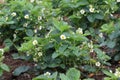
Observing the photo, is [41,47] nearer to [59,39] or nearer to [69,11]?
[59,39]

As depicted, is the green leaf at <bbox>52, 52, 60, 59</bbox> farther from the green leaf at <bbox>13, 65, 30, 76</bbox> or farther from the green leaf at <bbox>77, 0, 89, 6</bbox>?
the green leaf at <bbox>77, 0, 89, 6</bbox>

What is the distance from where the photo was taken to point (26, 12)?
3984mm

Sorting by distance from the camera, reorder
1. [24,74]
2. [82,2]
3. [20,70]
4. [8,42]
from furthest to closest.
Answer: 1. [82,2]
2. [8,42]
3. [24,74]
4. [20,70]

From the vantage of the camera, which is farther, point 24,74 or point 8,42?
point 8,42

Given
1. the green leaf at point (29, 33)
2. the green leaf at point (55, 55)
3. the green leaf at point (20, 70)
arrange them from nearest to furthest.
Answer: the green leaf at point (55, 55), the green leaf at point (20, 70), the green leaf at point (29, 33)

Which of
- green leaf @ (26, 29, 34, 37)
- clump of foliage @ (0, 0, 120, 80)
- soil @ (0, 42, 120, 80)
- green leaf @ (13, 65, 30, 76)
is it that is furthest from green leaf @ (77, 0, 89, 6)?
green leaf @ (13, 65, 30, 76)

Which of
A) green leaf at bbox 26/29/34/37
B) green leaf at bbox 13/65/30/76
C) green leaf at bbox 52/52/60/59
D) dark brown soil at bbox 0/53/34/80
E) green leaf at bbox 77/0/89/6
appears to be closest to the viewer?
green leaf at bbox 52/52/60/59

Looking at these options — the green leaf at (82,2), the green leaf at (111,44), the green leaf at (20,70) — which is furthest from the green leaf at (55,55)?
the green leaf at (82,2)

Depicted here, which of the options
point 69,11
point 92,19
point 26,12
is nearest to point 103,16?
point 92,19

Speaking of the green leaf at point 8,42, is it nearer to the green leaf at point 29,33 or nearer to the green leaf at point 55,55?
the green leaf at point 29,33

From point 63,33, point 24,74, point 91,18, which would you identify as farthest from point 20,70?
point 91,18

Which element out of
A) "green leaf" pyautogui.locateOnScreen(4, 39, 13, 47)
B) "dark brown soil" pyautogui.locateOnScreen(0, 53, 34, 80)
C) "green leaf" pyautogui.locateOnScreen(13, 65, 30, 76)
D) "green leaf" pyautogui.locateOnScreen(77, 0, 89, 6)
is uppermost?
"green leaf" pyautogui.locateOnScreen(77, 0, 89, 6)

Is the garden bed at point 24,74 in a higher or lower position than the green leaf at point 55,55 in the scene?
lower

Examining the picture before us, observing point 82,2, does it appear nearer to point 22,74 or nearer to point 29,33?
point 29,33
